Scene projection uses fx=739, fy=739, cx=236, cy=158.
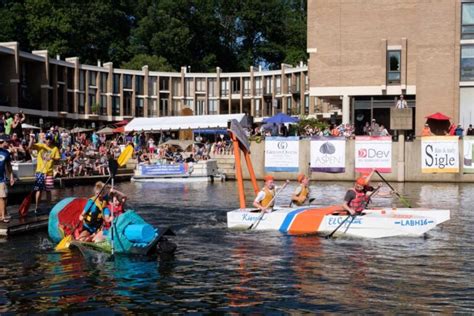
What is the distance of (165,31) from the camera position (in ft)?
341

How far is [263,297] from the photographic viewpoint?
12.6 meters

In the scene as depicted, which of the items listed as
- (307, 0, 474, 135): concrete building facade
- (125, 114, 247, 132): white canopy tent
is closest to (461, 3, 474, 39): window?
(307, 0, 474, 135): concrete building facade

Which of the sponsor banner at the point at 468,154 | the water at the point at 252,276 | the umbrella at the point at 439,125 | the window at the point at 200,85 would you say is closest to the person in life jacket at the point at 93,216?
the water at the point at 252,276

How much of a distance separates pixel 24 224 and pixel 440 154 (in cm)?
2788

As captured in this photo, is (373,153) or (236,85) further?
(236,85)

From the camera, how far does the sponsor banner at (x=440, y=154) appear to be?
41125 mm

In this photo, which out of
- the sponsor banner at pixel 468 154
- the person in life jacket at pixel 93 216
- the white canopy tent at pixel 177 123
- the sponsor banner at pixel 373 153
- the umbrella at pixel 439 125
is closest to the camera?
the person in life jacket at pixel 93 216

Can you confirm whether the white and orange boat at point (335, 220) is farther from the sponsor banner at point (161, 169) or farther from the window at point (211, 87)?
the window at point (211, 87)

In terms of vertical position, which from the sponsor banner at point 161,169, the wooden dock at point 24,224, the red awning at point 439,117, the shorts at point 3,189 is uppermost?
the red awning at point 439,117

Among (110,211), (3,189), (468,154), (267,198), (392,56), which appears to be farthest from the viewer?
(392,56)

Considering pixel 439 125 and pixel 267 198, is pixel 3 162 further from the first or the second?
pixel 439 125

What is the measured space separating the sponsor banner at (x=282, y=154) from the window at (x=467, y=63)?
13.1 metres

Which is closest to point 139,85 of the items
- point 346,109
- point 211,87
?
point 211,87

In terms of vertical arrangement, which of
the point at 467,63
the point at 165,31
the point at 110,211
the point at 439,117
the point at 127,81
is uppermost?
the point at 165,31
